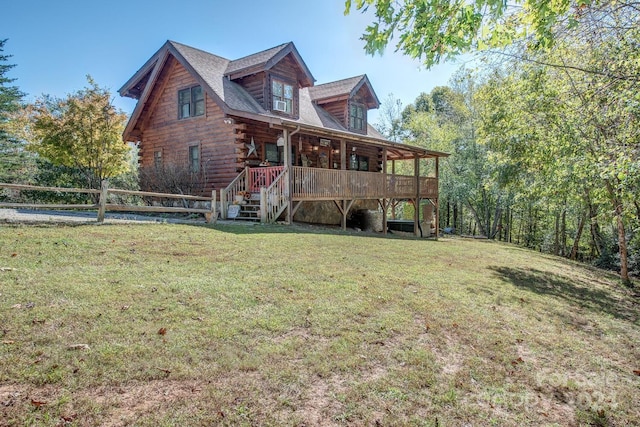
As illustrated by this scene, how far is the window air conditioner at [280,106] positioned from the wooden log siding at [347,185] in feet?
13.5

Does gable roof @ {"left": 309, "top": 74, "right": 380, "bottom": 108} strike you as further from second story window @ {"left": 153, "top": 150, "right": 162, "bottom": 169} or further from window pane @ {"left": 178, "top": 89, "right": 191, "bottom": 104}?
second story window @ {"left": 153, "top": 150, "right": 162, "bottom": 169}

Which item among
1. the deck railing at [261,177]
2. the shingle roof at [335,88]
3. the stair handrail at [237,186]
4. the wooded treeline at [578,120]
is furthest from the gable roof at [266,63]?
the wooded treeline at [578,120]

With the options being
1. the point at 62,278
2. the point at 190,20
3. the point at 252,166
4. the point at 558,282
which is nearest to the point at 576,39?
the point at 558,282

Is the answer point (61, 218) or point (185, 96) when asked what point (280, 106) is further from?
point (61, 218)

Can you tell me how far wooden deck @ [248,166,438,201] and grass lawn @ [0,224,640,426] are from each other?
6.89m

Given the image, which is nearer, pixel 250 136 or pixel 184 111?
pixel 250 136

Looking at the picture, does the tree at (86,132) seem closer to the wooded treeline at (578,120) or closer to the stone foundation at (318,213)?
the stone foundation at (318,213)

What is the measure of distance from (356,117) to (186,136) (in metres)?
9.50

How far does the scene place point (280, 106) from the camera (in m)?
16.9

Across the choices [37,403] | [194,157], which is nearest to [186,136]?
[194,157]

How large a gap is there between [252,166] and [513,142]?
10.0 meters

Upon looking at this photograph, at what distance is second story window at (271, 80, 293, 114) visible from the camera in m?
16.7

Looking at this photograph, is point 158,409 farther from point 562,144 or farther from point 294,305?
point 562,144

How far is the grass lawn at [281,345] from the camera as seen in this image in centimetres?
Answer: 284
